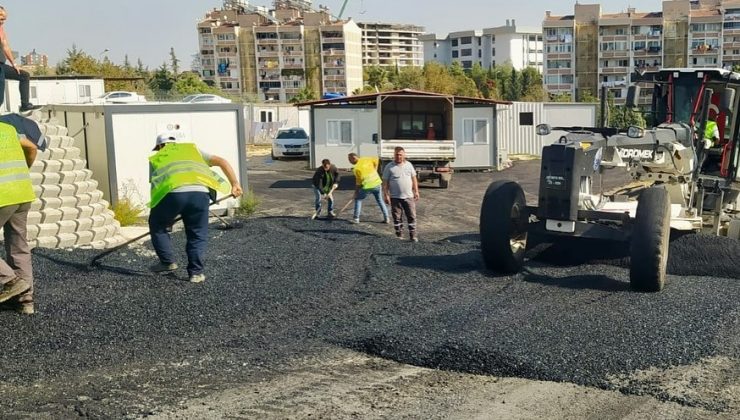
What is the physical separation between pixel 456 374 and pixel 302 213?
14.1m

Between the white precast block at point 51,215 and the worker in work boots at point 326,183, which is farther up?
the white precast block at point 51,215

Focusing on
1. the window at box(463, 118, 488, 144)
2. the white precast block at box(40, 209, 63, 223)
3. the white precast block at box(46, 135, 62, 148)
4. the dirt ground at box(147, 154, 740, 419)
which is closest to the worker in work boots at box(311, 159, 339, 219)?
the white precast block at box(46, 135, 62, 148)

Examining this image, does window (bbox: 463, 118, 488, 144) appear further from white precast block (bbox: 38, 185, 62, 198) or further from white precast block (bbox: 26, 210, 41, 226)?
white precast block (bbox: 26, 210, 41, 226)

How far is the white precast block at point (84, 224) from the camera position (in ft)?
37.3

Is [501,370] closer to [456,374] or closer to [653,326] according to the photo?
[456,374]

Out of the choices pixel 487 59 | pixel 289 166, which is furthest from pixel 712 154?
pixel 487 59

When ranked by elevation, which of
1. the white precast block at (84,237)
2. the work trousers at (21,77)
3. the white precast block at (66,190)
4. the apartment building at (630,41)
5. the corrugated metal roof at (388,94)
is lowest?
the white precast block at (84,237)

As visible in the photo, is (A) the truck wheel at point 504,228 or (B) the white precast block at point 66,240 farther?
(B) the white precast block at point 66,240

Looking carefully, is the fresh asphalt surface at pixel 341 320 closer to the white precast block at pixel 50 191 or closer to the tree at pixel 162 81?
the white precast block at pixel 50 191

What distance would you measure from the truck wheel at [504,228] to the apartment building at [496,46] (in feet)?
451

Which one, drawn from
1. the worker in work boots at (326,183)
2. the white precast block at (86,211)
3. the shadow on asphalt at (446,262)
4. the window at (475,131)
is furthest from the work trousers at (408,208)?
the window at (475,131)

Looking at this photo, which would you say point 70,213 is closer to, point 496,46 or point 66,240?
point 66,240

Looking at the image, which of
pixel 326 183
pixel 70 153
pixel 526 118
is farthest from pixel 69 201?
pixel 526 118

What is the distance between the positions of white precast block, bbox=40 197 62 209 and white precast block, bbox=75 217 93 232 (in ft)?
1.03
